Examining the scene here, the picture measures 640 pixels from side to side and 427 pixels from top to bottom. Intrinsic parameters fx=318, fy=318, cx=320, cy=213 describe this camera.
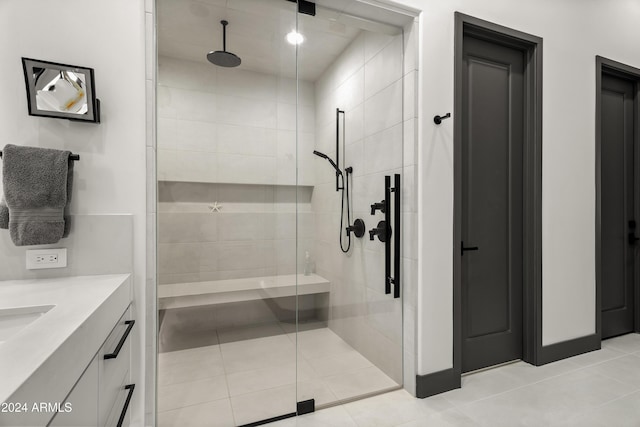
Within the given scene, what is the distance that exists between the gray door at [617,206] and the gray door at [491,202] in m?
1.04

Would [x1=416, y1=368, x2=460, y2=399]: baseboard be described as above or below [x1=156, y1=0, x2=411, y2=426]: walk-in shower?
below

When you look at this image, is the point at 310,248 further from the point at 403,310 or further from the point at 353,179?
the point at 403,310

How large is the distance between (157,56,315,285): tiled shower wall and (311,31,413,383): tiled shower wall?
0.29 metres

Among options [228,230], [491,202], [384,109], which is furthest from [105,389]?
[491,202]

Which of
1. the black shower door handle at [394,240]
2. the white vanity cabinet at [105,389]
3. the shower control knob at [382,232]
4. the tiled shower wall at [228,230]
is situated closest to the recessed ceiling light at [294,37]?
the tiled shower wall at [228,230]

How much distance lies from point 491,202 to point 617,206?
1.49m

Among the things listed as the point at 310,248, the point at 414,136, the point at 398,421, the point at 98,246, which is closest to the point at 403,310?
the point at 398,421

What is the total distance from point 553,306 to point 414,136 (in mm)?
1682

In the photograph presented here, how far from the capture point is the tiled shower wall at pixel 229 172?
5.43 feet

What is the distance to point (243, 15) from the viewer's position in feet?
5.79

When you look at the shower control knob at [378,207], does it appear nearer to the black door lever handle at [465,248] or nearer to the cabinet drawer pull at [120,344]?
the black door lever handle at [465,248]

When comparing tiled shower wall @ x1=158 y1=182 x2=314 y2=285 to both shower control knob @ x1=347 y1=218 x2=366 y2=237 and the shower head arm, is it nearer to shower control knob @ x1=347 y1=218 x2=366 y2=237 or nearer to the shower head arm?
shower control knob @ x1=347 y1=218 x2=366 y2=237

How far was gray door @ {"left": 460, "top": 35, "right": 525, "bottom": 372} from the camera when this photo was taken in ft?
7.22

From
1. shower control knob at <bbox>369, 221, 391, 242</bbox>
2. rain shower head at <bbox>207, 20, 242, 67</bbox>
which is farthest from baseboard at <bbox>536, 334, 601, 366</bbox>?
rain shower head at <bbox>207, 20, 242, 67</bbox>
